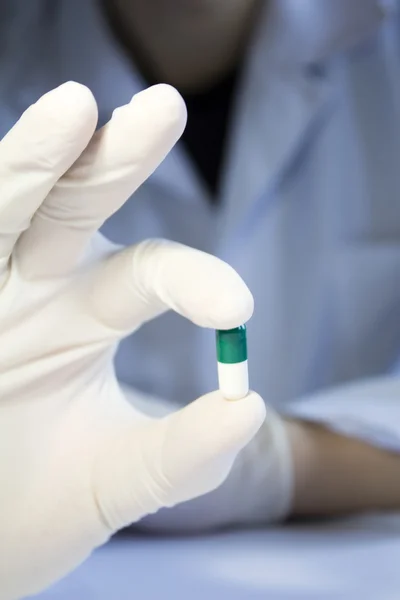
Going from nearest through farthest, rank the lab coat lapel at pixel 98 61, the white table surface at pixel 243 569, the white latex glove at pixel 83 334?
the white latex glove at pixel 83 334 → the white table surface at pixel 243 569 → the lab coat lapel at pixel 98 61

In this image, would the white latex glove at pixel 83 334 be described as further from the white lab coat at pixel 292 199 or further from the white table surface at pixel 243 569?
the white lab coat at pixel 292 199

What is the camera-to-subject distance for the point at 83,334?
1.20 feet

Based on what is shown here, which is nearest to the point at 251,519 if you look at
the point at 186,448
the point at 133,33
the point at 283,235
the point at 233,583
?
the point at 233,583

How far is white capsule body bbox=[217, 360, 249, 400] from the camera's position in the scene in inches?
12.6

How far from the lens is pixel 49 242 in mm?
335

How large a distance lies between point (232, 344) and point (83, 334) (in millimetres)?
89

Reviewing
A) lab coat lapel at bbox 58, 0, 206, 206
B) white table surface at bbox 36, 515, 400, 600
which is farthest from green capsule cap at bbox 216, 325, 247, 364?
lab coat lapel at bbox 58, 0, 206, 206

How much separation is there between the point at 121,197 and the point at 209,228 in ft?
1.19

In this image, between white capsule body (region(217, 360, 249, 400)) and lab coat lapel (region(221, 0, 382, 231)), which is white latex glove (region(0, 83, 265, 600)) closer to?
white capsule body (region(217, 360, 249, 400))

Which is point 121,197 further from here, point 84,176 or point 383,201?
point 383,201

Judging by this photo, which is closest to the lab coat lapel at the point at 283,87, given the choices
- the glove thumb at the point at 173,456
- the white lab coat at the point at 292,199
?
the white lab coat at the point at 292,199

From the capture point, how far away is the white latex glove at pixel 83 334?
0.31 meters

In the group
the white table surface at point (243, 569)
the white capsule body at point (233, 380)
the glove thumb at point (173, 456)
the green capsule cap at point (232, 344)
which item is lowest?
the white table surface at point (243, 569)

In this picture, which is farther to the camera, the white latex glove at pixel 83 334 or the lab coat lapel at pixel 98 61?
the lab coat lapel at pixel 98 61
